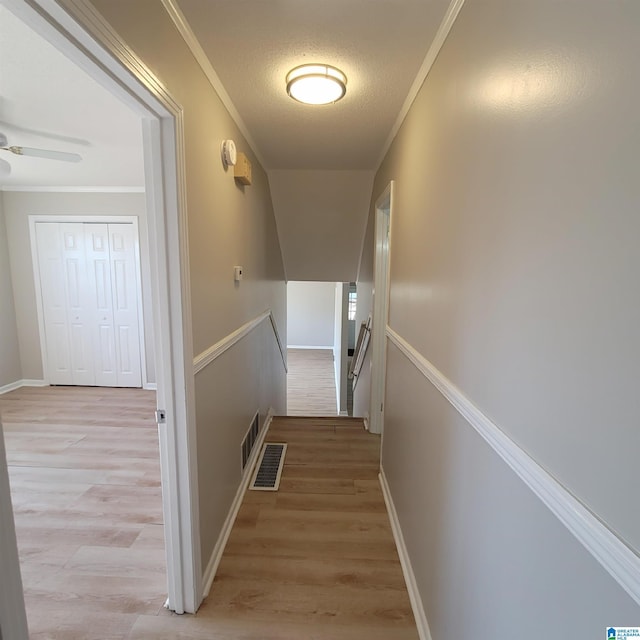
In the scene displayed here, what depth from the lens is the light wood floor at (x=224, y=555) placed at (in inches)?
57.0

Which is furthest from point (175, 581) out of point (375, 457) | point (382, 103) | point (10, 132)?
point (10, 132)

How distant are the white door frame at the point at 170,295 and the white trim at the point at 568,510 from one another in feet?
3.50

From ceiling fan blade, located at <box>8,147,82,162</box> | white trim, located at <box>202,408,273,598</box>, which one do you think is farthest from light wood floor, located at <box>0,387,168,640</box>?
ceiling fan blade, located at <box>8,147,82,162</box>

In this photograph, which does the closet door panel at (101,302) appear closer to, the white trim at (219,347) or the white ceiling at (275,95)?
the white ceiling at (275,95)

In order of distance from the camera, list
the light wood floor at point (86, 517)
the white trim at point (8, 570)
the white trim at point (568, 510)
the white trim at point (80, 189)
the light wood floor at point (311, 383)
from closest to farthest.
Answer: the white trim at point (568, 510) < the white trim at point (8, 570) < the light wood floor at point (86, 517) < the white trim at point (80, 189) < the light wood floor at point (311, 383)

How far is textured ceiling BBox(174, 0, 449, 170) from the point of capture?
1.22 meters

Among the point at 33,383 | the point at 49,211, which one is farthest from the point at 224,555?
the point at 49,211

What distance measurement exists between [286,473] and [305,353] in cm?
698

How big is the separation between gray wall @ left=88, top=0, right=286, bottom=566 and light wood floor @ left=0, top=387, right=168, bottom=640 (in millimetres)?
430

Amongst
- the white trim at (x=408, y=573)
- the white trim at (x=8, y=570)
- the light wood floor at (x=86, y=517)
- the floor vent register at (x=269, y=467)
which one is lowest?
the light wood floor at (x=86, y=517)

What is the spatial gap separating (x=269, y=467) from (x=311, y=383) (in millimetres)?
5186

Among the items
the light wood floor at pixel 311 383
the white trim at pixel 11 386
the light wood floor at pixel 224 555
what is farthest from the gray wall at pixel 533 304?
the light wood floor at pixel 311 383

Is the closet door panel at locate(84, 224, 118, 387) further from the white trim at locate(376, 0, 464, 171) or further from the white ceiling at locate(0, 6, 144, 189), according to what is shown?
the white trim at locate(376, 0, 464, 171)

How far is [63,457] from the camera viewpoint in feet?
9.06
